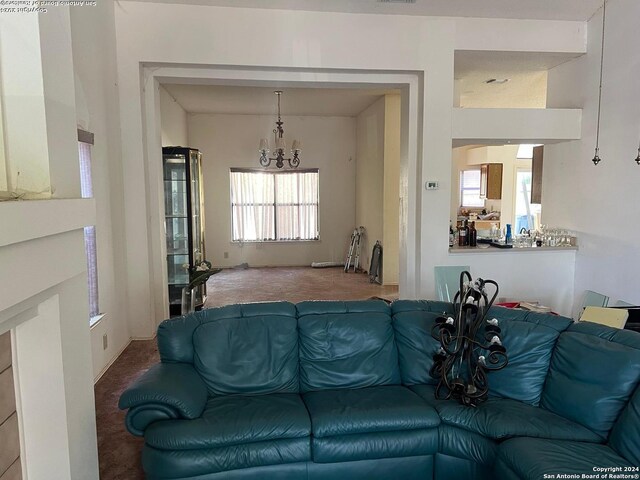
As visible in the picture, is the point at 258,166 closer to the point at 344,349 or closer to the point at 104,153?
the point at 104,153

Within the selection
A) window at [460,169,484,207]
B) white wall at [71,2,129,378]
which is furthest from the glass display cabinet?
window at [460,169,484,207]

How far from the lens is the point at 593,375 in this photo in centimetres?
223

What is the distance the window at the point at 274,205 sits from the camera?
8906mm

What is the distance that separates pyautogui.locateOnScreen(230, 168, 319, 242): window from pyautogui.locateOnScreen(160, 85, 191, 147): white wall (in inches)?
55.2

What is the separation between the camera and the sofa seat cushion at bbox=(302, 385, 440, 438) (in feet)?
7.27

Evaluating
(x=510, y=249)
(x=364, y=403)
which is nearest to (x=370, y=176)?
(x=510, y=249)

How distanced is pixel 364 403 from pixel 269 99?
591cm

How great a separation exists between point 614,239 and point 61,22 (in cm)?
499

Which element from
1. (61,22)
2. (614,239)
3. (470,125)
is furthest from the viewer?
(470,125)

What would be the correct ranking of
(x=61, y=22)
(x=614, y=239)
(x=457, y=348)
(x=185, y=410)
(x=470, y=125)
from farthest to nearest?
(x=470, y=125)
(x=614, y=239)
(x=457, y=348)
(x=185, y=410)
(x=61, y=22)

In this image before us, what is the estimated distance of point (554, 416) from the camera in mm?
2281

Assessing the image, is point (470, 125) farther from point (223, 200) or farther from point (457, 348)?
point (223, 200)

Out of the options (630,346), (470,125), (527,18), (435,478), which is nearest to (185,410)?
(435,478)

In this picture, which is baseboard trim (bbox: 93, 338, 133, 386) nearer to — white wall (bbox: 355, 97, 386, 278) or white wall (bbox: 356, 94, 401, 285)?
white wall (bbox: 356, 94, 401, 285)
